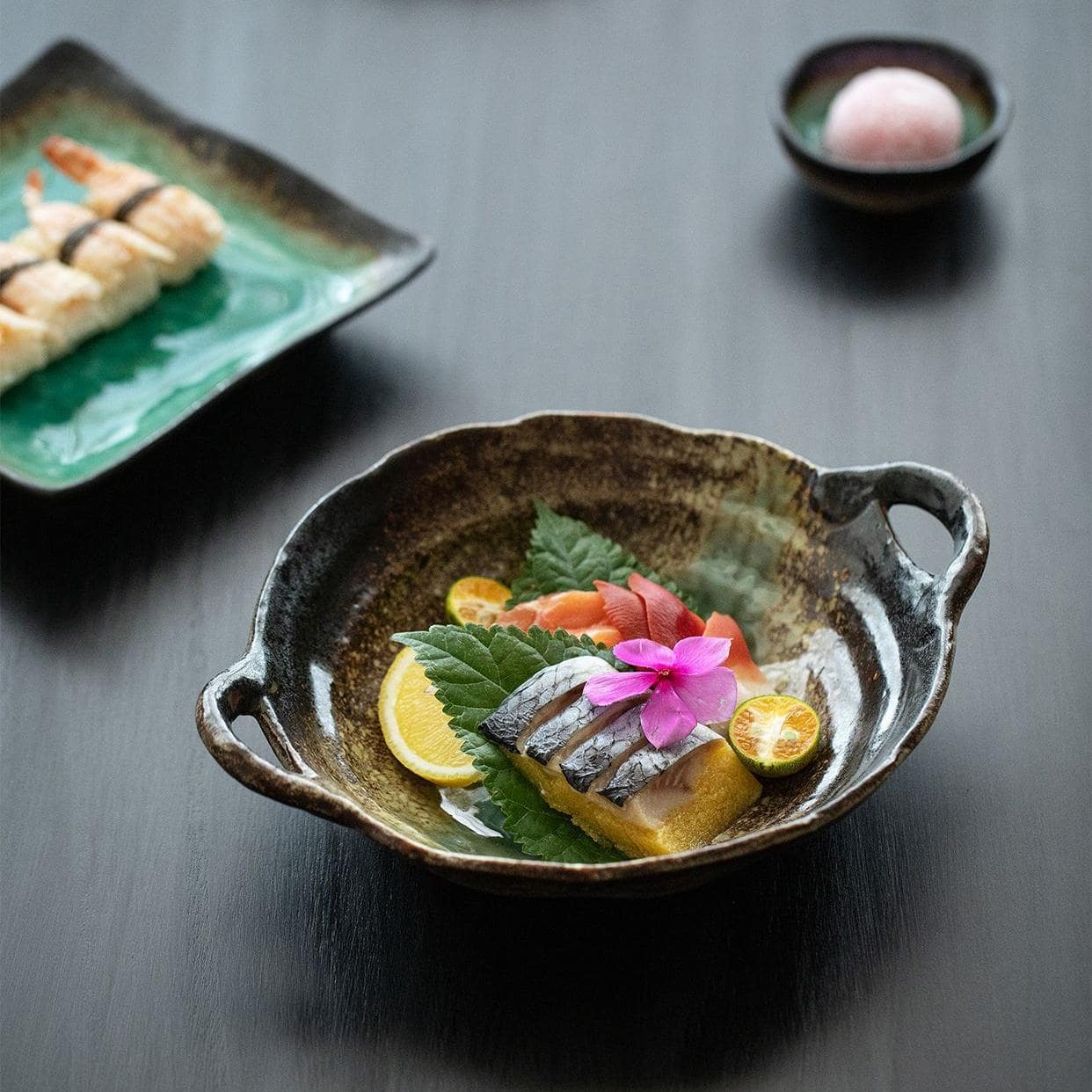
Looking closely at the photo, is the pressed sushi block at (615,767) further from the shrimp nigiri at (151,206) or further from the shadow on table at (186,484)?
the shrimp nigiri at (151,206)

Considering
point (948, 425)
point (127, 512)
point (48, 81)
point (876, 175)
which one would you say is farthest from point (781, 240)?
point (48, 81)

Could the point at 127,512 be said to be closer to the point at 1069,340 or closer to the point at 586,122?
the point at 586,122

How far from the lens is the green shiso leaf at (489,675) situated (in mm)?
1565

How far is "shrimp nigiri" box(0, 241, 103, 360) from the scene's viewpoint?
2.29m

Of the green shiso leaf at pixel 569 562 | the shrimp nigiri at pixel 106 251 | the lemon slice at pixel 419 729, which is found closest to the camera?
the lemon slice at pixel 419 729

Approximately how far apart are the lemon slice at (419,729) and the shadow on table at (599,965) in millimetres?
118

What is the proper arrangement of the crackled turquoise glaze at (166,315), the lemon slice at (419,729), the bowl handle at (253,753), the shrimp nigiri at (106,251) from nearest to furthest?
1. the bowl handle at (253,753)
2. the lemon slice at (419,729)
3. the crackled turquoise glaze at (166,315)
4. the shrimp nigiri at (106,251)

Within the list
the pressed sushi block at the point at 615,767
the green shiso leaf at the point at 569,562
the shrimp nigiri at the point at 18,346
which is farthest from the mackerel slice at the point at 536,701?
the shrimp nigiri at the point at 18,346

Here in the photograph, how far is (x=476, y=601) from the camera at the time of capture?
6.04 feet

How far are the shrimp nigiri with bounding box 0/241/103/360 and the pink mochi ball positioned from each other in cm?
135

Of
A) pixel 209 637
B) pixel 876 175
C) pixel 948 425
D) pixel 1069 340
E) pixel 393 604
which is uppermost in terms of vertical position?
pixel 876 175

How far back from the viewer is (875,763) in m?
1.44

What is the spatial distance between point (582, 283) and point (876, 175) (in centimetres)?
54

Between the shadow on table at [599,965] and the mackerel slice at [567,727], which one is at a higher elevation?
the mackerel slice at [567,727]
